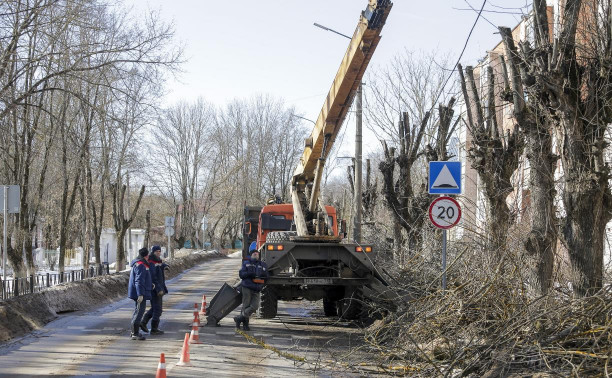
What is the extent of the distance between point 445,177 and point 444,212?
28.8 inches

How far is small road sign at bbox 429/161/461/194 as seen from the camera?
496 inches

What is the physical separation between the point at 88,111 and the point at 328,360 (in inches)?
731

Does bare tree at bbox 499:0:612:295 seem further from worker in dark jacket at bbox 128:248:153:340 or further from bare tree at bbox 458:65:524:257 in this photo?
worker in dark jacket at bbox 128:248:153:340

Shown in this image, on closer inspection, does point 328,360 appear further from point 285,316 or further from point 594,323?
point 285,316

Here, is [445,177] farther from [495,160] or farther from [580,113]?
[580,113]

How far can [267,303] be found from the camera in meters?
14.9

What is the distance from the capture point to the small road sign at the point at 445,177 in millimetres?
12602

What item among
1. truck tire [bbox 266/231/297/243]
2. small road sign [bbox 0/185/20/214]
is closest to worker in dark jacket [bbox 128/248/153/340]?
truck tire [bbox 266/231/297/243]

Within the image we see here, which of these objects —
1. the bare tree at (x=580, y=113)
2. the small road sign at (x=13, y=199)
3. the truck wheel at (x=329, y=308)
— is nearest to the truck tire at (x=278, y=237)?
the truck wheel at (x=329, y=308)

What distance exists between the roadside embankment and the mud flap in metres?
3.70

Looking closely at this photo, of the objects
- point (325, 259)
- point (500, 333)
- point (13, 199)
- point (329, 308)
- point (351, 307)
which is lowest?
point (329, 308)

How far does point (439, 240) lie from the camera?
16953mm

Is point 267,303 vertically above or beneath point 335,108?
beneath

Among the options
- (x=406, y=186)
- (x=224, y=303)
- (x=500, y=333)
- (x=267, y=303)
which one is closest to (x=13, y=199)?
(x=224, y=303)
